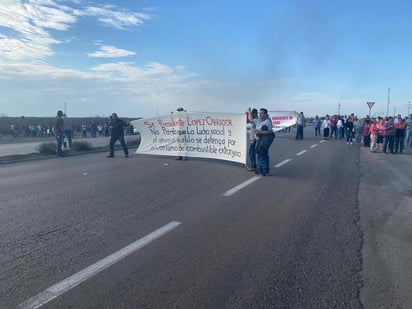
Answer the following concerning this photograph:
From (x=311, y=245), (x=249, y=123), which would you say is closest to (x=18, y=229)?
(x=311, y=245)

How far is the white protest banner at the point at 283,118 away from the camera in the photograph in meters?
29.1

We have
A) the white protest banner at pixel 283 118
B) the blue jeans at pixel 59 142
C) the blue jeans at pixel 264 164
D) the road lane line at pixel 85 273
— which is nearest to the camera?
the road lane line at pixel 85 273

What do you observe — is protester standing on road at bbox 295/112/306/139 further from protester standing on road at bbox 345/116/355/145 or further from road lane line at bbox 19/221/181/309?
road lane line at bbox 19/221/181/309

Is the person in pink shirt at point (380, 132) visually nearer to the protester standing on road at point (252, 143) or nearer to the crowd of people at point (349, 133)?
the crowd of people at point (349, 133)

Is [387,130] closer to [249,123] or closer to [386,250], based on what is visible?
[249,123]

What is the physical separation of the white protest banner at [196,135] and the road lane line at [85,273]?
23.3 ft

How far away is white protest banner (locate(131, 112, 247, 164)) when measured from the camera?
12180mm

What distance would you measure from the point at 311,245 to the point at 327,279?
0.99 m

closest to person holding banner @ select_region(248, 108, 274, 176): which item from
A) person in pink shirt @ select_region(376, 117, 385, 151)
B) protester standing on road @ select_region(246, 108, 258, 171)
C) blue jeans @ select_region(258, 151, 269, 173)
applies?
blue jeans @ select_region(258, 151, 269, 173)

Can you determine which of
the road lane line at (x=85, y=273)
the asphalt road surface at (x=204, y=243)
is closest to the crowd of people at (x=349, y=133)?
the asphalt road surface at (x=204, y=243)

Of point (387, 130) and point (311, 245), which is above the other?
point (387, 130)

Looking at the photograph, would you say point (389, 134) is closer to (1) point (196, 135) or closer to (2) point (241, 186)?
(1) point (196, 135)

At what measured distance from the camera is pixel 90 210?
261 inches

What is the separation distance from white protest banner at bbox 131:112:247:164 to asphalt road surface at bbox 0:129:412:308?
113 inches
